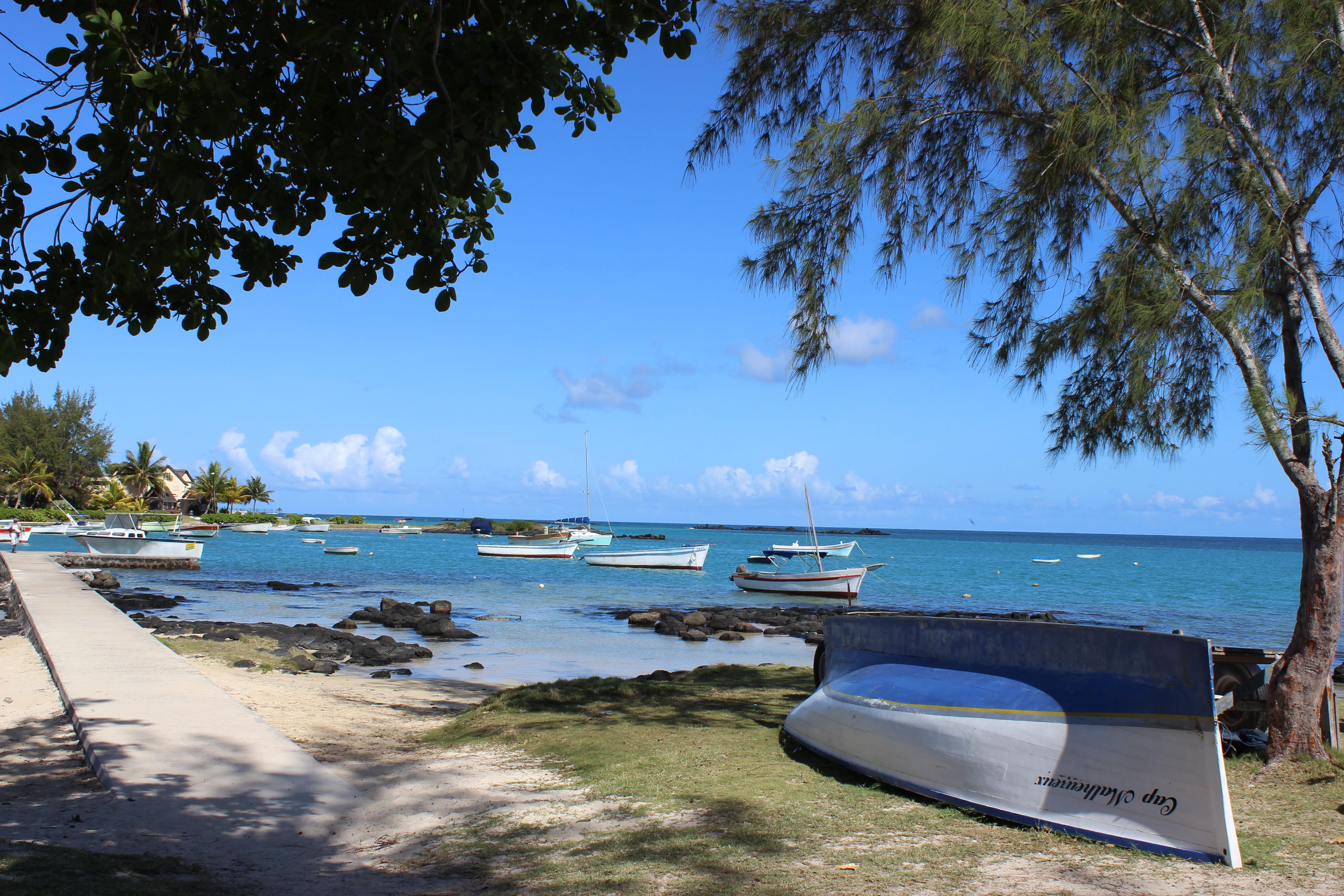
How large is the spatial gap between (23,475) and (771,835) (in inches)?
2831

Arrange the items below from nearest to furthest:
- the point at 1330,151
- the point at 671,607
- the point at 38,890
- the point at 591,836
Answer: the point at 38,890 < the point at 591,836 < the point at 1330,151 < the point at 671,607

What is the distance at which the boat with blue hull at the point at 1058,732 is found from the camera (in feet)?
16.8

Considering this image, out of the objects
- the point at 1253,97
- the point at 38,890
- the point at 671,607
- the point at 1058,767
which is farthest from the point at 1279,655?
the point at 671,607

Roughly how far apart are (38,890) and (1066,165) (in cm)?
793

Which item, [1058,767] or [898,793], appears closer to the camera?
[1058,767]

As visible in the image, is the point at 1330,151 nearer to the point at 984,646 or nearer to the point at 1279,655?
the point at 1279,655

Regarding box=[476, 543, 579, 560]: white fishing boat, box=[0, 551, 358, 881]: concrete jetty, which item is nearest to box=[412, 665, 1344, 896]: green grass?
box=[0, 551, 358, 881]: concrete jetty

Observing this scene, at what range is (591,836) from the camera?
17.8 ft

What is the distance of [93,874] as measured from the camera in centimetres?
421

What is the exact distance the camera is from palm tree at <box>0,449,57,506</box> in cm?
6119

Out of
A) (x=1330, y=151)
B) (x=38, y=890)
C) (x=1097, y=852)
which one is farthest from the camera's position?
(x=1330, y=151)

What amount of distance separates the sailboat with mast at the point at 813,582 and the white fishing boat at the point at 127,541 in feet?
83.7

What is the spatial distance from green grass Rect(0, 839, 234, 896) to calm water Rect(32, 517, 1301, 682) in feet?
35.0

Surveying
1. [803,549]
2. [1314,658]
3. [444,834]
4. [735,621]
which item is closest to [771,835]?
[444,834]
